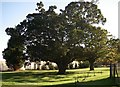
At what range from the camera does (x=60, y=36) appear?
41.8 m

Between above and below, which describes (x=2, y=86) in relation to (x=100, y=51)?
below

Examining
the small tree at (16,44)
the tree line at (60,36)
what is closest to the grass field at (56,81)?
the tree line at (60,36)

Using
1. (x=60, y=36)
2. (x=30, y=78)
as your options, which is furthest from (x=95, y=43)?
(x=30, y=78)

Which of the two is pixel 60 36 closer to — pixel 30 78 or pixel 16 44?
pixel 16 44

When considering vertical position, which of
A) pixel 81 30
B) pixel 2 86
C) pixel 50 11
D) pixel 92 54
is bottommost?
pixel 2 86

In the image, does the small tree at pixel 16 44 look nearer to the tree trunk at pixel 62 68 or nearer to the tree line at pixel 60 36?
the tree line at pixel 60 36

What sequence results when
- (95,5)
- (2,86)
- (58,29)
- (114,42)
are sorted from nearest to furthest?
(2,86)
(58,29)
(95,5)
(114,42)

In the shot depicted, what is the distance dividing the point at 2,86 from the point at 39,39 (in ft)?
66.1

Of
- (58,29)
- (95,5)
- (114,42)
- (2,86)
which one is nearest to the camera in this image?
(2,86)

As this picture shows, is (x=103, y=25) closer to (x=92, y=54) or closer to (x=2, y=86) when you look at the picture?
(x=92, y=54)

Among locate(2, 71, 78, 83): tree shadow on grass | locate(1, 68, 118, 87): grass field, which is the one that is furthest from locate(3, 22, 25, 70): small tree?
locate(1, 68, 118, 87): grass field

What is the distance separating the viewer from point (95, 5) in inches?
1791

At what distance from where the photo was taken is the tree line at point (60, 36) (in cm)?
4184

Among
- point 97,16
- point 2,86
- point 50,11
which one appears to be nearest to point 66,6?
point 50,11
